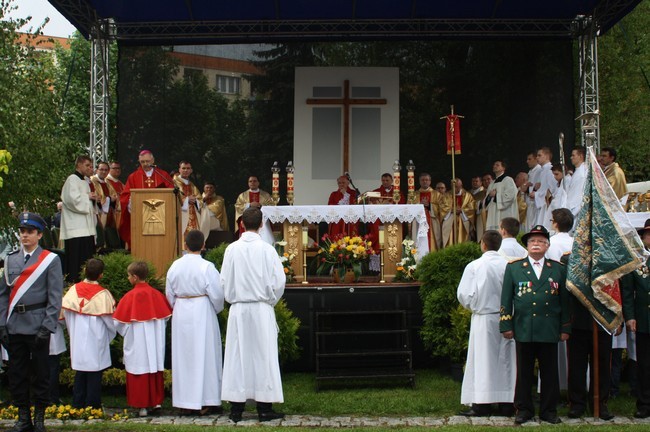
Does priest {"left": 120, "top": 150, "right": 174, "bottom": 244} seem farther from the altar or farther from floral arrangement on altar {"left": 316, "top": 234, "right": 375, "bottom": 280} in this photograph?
floral arrangement on altar {"left": 316, "top": 234, "right": 375, "bottom": 280}

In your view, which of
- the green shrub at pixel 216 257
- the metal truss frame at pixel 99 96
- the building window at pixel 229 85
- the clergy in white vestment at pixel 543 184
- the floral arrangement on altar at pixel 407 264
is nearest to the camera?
the green shrub at pixel 216 257

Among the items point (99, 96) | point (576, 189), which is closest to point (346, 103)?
point (99, 96)

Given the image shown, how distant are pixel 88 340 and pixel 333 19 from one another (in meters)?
9.31

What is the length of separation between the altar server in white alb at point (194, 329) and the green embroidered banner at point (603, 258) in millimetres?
3362

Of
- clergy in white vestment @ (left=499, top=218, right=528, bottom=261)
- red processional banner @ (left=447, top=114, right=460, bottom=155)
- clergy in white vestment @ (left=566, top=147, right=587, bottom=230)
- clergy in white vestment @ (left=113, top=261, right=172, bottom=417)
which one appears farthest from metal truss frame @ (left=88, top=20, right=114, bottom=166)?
clergy in white vestment @ (left=499, top=218, right=528, bottom=261)

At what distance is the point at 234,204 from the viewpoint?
1720cm

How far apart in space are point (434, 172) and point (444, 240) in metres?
2.34

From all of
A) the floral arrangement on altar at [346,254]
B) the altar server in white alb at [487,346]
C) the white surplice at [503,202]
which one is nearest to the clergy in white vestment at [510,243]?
the altar server in white alb at [487,346]

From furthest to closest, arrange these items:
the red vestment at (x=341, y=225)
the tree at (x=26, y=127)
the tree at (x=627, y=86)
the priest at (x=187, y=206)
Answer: the tree at (x=627, y=86)
the red vestment at (x=341, y=225)
the priest at (x=187, y=206)
the tree at (x=26, y=127)

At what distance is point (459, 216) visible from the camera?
610 inches

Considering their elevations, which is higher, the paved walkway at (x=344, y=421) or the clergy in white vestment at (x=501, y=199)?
the clergy in white vestment at (x=501, y=199)

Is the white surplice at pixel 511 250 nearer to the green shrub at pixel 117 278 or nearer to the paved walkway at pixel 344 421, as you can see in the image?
the paved walkway at pixel 344 421

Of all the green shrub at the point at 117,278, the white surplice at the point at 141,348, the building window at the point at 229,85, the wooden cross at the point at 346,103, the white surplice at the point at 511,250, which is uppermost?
the building window at the point at 229,85

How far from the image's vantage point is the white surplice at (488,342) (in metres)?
7.81
